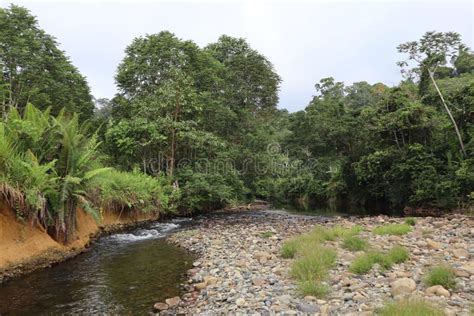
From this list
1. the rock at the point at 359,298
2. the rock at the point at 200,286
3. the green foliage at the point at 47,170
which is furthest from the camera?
the green foliage at the point at 47,170

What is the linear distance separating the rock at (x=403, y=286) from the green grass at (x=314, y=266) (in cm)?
136

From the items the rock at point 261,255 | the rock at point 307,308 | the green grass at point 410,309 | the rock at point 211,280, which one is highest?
the green grass at point 410,309

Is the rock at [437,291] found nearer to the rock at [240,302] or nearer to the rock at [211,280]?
the rock at [240,302]

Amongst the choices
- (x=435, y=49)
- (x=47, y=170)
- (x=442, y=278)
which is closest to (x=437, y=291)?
(x=442, y=278)

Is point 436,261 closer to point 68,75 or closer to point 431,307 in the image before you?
point 431,307

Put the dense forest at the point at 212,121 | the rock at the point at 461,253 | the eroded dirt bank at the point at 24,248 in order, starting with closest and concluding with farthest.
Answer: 1. the rock at the point at 461,253
2. the eroded dirt bank at the point at 24,248
3. the dense forest at the point at 212,121

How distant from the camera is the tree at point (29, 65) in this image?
74.5ft

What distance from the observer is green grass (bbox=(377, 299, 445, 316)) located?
4.44m

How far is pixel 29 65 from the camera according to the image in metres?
23.7

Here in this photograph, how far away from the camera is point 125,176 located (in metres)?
17.8

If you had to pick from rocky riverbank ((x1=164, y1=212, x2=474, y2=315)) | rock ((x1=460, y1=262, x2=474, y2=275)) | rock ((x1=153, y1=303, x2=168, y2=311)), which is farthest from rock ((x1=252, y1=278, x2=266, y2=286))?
rock ((x1=460, y1=262, x2=474, y2=275))

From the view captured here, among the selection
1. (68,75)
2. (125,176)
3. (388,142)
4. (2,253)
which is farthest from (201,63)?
(2,253)

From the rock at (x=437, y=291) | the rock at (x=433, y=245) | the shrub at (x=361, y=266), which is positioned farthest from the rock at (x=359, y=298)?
the rock at (x=433, y=245)

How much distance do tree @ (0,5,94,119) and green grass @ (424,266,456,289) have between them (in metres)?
23.0
